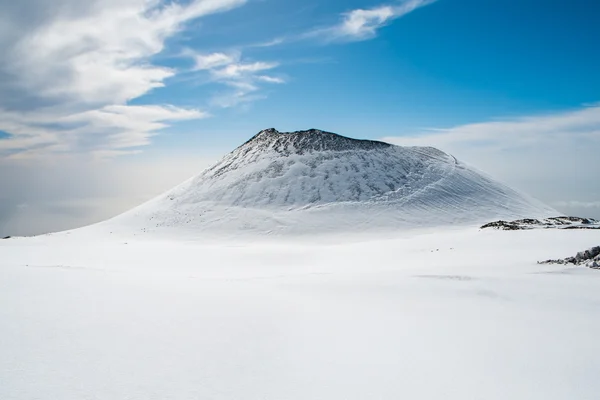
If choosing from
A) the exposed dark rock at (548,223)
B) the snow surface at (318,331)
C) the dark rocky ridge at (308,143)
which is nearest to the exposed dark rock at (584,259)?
the snow surface at (318,331)

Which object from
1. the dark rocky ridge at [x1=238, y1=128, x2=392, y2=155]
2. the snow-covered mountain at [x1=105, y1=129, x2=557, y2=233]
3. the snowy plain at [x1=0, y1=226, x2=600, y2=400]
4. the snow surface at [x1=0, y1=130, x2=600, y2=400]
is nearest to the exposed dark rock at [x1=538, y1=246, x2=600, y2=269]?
the snow surface at [x1=0, y1=130, x2=600, y2=400]

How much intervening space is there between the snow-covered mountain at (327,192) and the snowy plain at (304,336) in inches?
1341

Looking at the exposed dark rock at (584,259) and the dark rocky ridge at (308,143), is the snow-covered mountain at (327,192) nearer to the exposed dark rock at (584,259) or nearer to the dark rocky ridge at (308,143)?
the dark rocky ridge at (308,143)

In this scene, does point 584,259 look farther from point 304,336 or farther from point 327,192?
point 327,192

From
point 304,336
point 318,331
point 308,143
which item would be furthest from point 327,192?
point 304,336

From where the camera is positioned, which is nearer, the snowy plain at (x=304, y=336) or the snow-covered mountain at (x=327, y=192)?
the snowy plain at (x=304, y=336)

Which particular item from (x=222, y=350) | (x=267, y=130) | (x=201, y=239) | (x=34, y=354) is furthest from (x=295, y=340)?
(x=267, y=130)

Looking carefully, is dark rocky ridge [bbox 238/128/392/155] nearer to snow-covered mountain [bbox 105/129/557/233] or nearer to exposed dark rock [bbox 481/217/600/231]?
snow-covered mountain [bbox 105/129/557/233]

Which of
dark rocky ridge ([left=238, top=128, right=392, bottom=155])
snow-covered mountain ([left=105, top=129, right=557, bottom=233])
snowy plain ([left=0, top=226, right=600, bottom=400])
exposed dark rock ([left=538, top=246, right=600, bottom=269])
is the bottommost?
snowy plain ([left=0, top=226, right=600, bottom=400])

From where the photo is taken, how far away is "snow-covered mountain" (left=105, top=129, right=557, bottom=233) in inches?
1959

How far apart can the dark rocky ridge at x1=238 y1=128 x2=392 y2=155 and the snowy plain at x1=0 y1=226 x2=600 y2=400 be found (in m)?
53.6

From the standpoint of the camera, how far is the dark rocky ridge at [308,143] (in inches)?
2655

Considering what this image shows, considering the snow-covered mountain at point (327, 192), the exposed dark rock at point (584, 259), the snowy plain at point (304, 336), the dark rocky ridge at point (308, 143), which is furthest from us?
the dark rocky ridge at point (308, 143)

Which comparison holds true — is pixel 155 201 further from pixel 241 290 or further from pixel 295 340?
pixel 295 340
